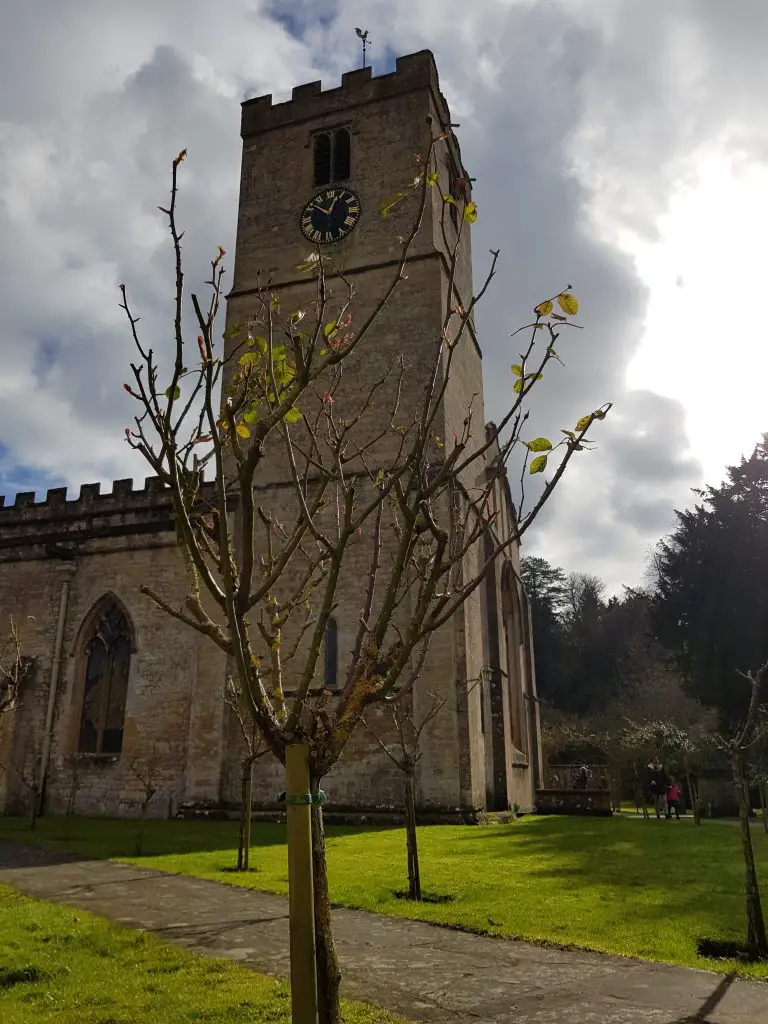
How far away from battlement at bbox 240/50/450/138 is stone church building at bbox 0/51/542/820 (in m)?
0.07

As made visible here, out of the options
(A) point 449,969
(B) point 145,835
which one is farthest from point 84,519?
(A) point 449,969

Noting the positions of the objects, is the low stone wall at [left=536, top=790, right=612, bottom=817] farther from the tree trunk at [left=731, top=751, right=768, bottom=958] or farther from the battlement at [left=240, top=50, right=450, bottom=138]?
the battlement at [left=240, top=50, right=450, bottom=138]

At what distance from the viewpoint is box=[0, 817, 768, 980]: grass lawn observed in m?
6.91

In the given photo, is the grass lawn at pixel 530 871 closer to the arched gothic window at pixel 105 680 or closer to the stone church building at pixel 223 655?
the stone church building at pixel 223 655

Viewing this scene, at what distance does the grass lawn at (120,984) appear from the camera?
15.1 ft

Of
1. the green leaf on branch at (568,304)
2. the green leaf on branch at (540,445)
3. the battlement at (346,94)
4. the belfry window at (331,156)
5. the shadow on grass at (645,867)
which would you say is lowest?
the shadow on grass at (645,867)

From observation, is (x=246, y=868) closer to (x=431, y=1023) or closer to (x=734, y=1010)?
(x=431, y=1023)

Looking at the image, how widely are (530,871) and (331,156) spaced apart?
20407 millimetres

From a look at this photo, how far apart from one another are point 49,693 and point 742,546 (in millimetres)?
21870

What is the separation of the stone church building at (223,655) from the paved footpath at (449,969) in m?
8.51

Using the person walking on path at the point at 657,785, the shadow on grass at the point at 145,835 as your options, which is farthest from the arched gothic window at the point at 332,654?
the person walking on path at the point at 657,785

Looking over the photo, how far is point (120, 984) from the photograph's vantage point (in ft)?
17.2

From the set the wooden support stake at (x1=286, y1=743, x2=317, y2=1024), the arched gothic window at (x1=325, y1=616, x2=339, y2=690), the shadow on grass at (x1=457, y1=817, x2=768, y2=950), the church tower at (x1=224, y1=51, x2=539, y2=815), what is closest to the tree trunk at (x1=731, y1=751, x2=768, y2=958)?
the shadow on grass at (x1=457, y1=817, x2=768, y2=950)

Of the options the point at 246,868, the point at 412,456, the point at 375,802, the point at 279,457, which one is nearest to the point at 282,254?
the point at 279,457
